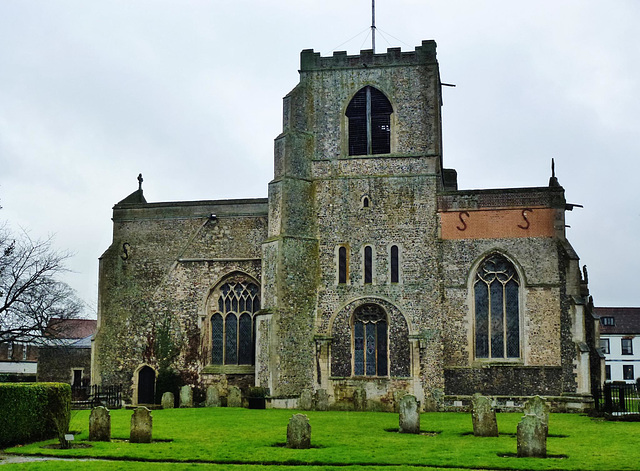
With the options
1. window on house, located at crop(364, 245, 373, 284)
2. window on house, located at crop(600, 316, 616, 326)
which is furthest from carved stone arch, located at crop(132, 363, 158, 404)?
window on house, located at crop(600, 316, 616, 326)

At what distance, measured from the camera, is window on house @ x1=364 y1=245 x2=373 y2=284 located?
3019 centimetres

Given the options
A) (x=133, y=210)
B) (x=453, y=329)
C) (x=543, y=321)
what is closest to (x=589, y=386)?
(x=543, y=321)

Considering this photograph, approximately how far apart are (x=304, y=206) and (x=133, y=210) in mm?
7728

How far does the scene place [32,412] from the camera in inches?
713

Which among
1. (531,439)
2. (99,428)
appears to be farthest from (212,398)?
(531,439)

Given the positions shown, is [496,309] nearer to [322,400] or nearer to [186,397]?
[322,400]

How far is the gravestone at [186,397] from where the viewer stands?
30344 millimetres

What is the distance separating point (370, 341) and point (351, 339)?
0.71m

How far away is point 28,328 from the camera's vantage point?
2839cm

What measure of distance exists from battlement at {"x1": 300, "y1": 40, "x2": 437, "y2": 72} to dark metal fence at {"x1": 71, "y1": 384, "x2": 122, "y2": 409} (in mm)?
14693

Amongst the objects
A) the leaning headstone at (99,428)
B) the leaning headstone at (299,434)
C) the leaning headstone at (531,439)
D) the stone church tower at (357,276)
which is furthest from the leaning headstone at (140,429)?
the stone church tower at (357,276)

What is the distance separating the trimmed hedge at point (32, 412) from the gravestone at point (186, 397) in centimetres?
1095

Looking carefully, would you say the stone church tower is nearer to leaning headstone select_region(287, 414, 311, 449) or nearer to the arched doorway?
the arched doorway

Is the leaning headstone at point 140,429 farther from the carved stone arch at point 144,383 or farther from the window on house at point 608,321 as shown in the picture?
the window on house at point 608,321
